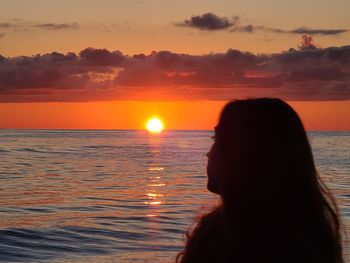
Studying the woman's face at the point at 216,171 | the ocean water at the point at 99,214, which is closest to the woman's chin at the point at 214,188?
the woman's face at the point at 216,171

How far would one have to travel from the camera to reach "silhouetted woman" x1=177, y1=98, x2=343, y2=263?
231 centimetres

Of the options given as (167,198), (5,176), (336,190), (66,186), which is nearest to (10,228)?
(167,198)

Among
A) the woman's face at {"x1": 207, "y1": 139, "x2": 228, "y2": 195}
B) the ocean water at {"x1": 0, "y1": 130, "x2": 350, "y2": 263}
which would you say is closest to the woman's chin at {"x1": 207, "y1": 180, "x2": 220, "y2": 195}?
the woman's face at {"x1": 207, "y1": 139, "x2": 228, "y2": 195}

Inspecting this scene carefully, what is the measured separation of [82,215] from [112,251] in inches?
210

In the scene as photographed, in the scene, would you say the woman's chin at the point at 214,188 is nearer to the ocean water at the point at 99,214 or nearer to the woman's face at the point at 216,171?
the woman's face at the point at 216,171

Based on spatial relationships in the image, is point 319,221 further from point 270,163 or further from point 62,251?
point 62,251

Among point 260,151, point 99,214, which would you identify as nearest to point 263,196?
point 260,151

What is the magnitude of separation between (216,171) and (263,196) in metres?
0.21

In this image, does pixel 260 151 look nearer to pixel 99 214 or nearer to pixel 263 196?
pixel 263 196

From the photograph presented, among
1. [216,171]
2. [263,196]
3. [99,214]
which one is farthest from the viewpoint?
[99,214]

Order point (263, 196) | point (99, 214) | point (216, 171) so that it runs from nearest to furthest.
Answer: point (263, 196)
point (216, 171)
point (99, 214)

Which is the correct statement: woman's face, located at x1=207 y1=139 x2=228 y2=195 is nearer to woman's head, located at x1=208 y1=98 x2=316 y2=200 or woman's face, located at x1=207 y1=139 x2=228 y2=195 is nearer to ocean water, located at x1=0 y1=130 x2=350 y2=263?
woman's head, located at x1=208 y1=98 x2=316 y2=200

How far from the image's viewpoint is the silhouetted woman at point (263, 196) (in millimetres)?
2307

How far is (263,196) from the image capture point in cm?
237
